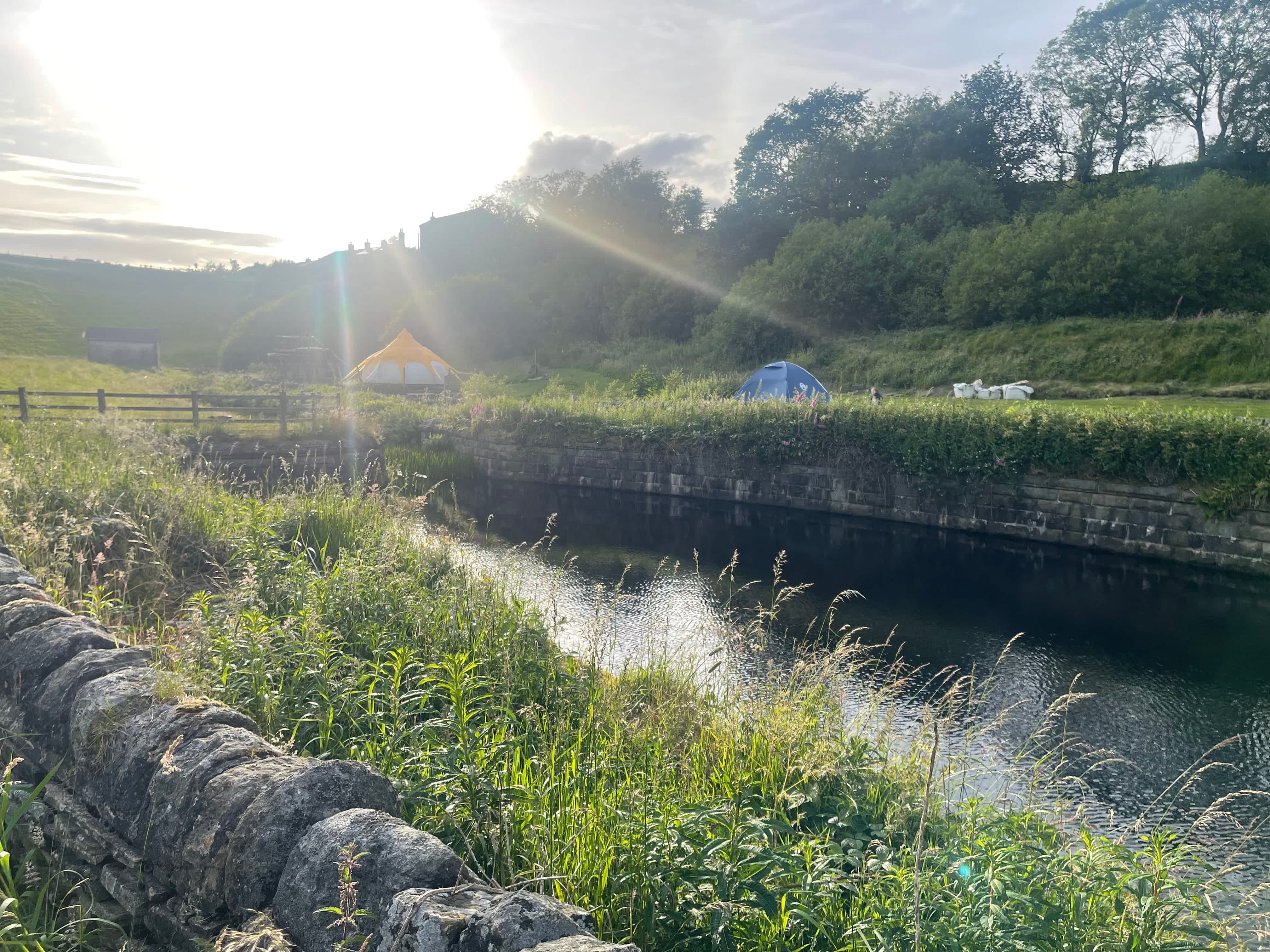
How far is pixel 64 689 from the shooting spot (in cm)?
300

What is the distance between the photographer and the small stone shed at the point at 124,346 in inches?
1861

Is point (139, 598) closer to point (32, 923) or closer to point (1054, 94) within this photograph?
point (32, 923)

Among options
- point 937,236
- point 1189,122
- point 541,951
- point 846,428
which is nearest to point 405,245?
point 937,236

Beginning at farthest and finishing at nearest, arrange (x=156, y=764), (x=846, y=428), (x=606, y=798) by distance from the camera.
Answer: (x=846, y=428), (x=606, y=798), (x=156, y=764)

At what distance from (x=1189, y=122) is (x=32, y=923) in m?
42.4

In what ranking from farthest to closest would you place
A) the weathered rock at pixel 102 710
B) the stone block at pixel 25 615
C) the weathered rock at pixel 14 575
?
the weathered rock at pixel 14 575 → the stone block at pixel 25 615 → the weathered rock at pixel 102 710

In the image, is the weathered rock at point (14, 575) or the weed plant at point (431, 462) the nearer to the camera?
the weathered rock at point (14, 575)

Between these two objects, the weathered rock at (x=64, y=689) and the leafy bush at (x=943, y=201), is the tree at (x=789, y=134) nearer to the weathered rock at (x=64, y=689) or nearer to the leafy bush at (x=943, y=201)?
the leafy bush at (x=943, y=201)

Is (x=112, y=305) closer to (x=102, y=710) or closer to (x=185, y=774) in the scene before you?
(x=102, y=710)

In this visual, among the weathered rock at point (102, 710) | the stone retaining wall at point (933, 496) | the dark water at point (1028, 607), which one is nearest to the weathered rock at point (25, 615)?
the weathered rock at point (102, 710)

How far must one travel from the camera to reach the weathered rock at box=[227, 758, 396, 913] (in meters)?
2.10

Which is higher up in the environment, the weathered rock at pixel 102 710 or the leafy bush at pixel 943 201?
the leafy bush at pixel 943 201

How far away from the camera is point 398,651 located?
418 centimetres

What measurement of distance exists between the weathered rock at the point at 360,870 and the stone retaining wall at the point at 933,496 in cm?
1193
